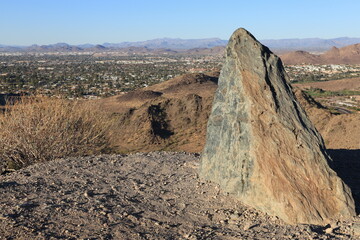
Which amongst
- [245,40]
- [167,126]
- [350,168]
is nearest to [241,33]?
[245,40]

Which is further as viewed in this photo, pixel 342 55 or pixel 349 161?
pixel 342 55

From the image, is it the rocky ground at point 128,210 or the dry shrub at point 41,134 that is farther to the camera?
the dry shrub at point 41,134

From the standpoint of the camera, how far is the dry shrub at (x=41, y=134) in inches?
535

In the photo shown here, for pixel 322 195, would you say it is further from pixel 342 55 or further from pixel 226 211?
pixel 342 55

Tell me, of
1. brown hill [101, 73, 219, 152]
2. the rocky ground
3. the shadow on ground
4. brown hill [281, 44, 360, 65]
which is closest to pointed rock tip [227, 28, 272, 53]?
the shadow on ground

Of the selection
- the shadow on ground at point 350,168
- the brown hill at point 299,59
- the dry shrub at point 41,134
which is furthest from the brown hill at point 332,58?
the dry shrub at point 41,134

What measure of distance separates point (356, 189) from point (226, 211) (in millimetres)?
4529

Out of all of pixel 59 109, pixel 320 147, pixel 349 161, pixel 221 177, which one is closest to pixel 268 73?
pixel 320 147

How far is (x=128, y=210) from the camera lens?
7.96 m

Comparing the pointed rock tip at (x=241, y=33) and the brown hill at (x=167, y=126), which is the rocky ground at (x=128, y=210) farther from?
the brown hill at (x=167, y=126)

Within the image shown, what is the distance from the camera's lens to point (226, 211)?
8.30 metres

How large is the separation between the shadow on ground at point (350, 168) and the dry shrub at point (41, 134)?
30.9 feet

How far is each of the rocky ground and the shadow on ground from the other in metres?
2.39

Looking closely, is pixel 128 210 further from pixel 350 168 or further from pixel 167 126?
pixel 167 126
